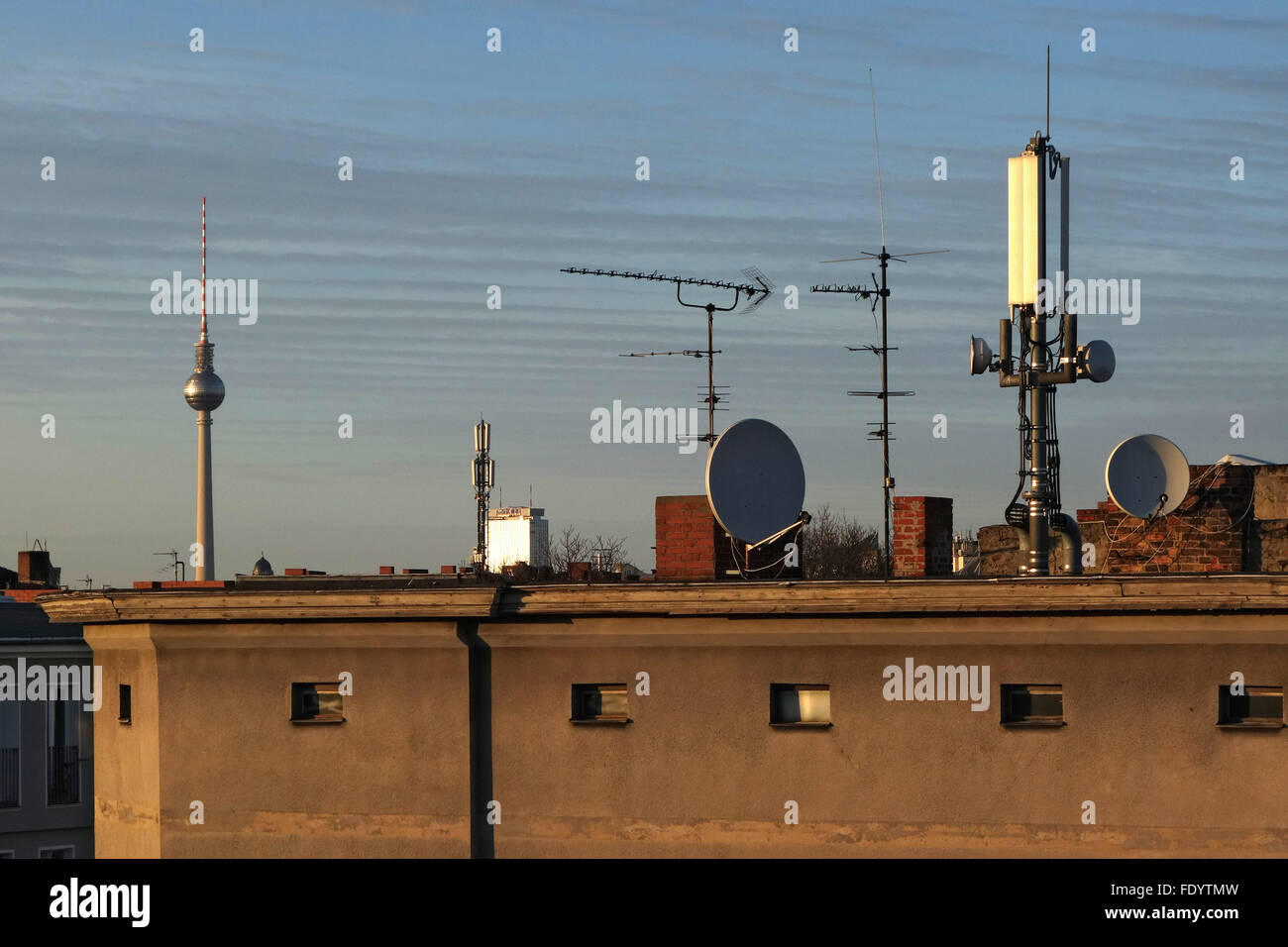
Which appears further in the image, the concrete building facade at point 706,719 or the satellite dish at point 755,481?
the satellite dish at point 755,481

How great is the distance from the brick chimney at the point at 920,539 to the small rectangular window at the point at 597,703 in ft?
18.7

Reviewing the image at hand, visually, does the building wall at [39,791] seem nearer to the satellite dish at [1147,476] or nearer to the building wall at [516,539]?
the satellite dish at [1147,476]

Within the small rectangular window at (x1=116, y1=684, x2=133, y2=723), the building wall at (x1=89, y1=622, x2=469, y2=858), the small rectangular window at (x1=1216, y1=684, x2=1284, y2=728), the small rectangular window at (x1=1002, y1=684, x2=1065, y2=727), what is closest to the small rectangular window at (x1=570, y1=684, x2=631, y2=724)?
the building wall at (x1=89, y1=622, x2=469, y2=858)

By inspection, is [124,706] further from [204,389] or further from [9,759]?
[204,389]

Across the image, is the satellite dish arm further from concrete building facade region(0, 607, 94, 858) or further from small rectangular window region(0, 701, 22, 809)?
small rectangular window region(0, 701, 22, 809)

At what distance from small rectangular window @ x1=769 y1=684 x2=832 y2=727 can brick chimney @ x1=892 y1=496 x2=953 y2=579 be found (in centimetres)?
486

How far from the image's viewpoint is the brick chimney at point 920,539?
977 inches

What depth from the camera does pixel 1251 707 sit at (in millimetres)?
18703

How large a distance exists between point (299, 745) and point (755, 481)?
7.02 meters

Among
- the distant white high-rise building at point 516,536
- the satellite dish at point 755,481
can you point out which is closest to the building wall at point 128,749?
the satellite dish at point 755,481

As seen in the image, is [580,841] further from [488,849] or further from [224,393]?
[224,393]

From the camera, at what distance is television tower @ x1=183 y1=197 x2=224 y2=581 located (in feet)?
539

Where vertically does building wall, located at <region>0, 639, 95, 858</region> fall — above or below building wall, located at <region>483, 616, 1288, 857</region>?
below

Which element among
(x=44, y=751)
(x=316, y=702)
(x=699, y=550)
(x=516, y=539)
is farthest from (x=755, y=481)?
(x=516, y=539)
